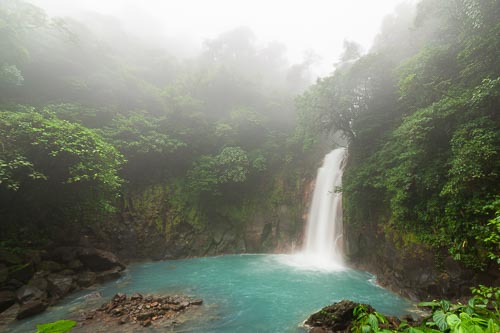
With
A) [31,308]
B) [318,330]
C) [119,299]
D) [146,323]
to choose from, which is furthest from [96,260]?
[318,330]

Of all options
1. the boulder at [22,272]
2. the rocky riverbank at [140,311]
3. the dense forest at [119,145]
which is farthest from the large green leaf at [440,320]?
the boulder at [22,272]

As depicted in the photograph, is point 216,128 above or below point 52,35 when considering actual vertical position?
below

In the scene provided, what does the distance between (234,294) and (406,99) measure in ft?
38.1

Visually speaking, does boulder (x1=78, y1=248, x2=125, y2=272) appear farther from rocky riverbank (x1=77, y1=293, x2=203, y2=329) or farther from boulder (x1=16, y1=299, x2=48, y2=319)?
rocky riverbank (x1=77, y1=293, x2=203, y2=329)

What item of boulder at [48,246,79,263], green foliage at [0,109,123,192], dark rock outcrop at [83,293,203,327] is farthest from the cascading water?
green foliage at [0,109,123,192]

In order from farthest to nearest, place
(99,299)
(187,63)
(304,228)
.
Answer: (187,63) → (304,228) → (99,299)

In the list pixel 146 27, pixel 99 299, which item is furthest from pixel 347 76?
pixel 146 27

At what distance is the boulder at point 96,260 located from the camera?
11.2 m

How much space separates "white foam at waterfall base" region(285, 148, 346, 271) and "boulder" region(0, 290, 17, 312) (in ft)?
39.4

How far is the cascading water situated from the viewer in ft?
46.4

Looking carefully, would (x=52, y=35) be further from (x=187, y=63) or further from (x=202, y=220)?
(x=202, y=220)

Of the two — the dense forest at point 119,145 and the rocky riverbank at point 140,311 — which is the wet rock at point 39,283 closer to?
the dense forest at point 119,145

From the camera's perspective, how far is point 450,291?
23.3 ft

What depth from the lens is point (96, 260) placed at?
1152cm
